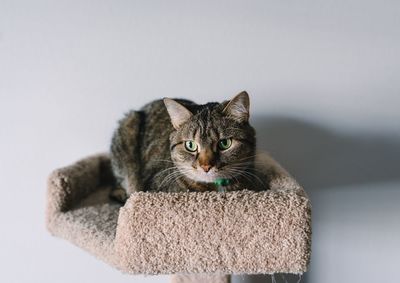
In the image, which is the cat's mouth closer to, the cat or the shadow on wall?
the cat

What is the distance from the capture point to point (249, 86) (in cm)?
148

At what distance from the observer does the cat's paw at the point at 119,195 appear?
1.32m

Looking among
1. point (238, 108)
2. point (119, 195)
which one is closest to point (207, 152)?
point (238, 108)

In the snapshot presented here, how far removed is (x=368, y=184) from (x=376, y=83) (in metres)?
0.36

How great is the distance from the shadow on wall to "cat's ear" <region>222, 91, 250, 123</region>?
1.43 feet

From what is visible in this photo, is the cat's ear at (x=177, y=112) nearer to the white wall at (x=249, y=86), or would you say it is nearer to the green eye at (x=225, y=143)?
the green eye at (x=225, y=143)

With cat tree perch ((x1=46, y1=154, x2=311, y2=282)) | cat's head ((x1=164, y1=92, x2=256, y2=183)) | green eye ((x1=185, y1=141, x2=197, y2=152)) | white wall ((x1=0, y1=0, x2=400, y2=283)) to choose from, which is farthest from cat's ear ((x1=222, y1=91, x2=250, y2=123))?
white wall ((x1=0, y1=0, x2=400, y2=283))

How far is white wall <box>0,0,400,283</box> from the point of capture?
4.73ft

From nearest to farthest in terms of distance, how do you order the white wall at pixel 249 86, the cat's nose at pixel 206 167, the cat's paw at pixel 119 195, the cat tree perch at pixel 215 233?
1. the cat tree perch at pixel 215 233
2. the cat's nose at pixel 206 167
3. the cat's paw at pixel 119 195
4. the white wall at pixel 249 86

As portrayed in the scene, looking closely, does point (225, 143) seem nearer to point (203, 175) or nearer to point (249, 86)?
point (203, 175)

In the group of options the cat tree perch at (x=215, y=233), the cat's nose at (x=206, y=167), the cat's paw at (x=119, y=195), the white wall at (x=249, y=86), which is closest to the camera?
the cat tree perch at (x=215, y=233)

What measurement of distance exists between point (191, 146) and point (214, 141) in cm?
7

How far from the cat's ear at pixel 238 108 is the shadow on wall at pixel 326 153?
1.43ft

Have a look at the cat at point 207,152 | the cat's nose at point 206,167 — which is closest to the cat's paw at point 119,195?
the cat at point 207,152
